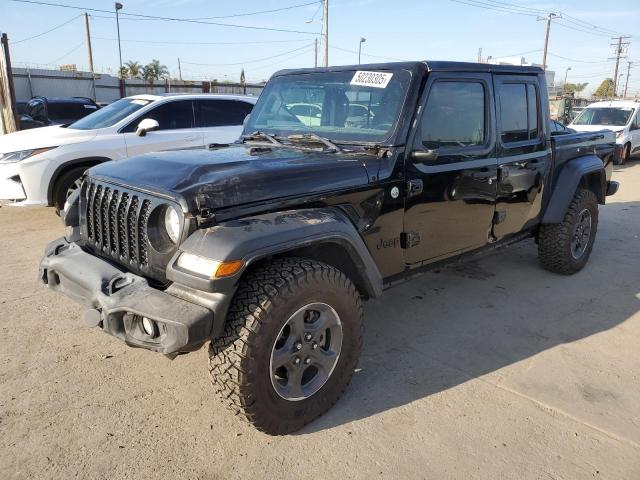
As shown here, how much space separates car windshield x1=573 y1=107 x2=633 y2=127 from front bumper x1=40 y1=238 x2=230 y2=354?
1538 centimetres

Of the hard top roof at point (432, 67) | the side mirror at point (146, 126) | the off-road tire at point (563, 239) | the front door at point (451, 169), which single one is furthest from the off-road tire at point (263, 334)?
the side mirror at point (146, 126)

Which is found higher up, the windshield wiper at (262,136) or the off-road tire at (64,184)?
the windshield wiper at (262,136)

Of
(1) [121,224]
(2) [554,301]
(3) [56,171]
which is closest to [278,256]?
(1) [121,224]

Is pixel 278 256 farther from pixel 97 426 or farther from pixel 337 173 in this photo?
pixel 97 426

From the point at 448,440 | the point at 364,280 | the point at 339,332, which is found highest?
the point at 364,280

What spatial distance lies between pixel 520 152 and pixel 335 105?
167 cm

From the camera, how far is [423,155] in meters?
3.16

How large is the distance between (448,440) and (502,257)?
3506 millimetres

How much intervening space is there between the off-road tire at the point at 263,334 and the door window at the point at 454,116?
1.29m

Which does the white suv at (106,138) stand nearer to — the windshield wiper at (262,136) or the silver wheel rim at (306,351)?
the windshield wiper at (262,136)

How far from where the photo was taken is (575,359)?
3.49 meters

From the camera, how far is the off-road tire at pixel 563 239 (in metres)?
4.83

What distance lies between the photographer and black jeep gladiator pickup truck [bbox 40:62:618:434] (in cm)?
240

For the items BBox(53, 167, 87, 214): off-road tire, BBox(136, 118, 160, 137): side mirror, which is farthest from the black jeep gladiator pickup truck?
BBox(53, 167, 87, 214): off-road tire
